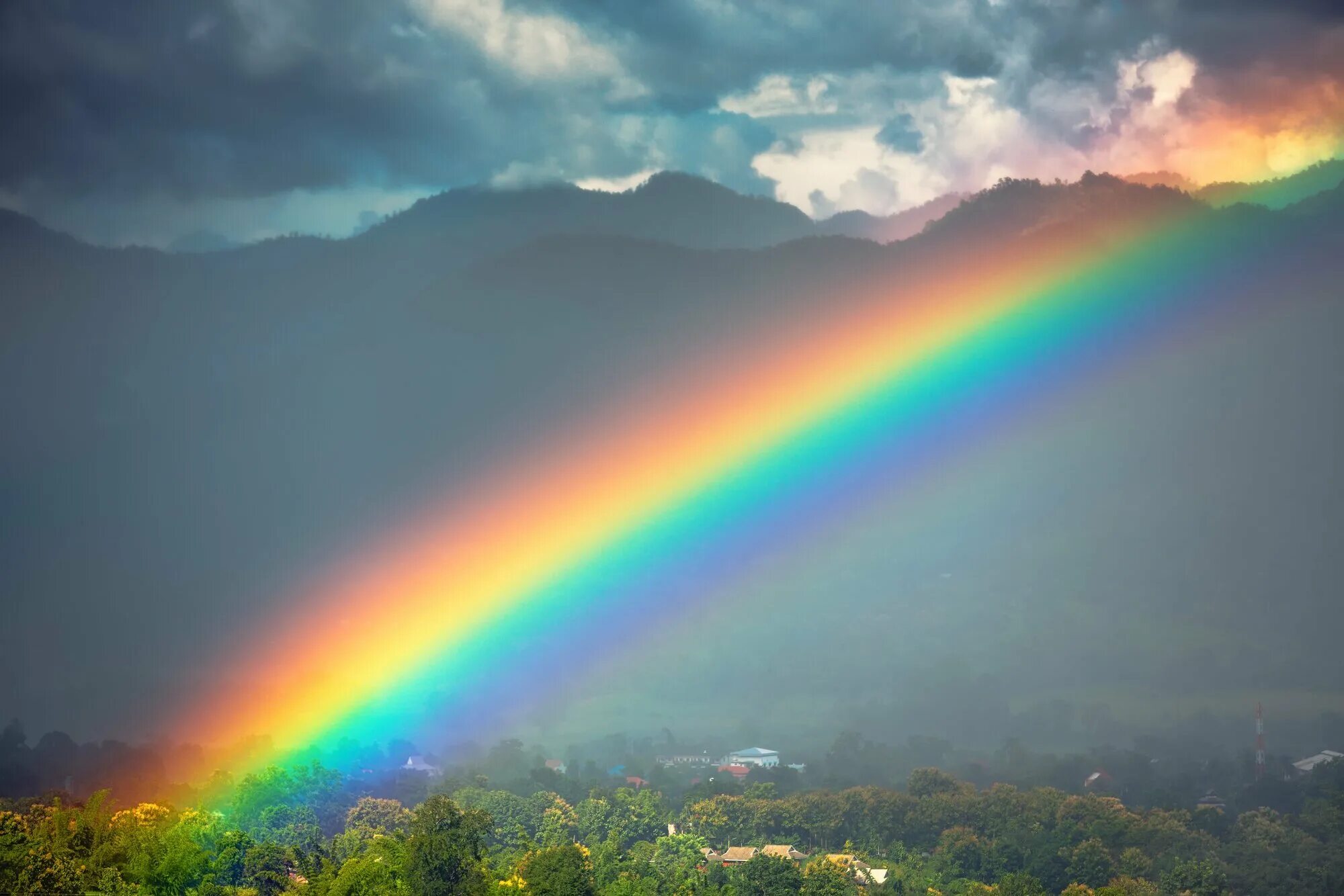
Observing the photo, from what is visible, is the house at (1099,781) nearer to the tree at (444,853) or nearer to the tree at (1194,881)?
the tree at (1194,881)

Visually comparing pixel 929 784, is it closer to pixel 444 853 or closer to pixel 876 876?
pixel 876 876

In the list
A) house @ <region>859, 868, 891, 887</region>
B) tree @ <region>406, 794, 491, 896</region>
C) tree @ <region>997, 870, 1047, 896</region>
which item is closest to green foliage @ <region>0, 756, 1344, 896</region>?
tree @ <region>406, 794, 491, 896</region>

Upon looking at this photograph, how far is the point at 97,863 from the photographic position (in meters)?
58.8

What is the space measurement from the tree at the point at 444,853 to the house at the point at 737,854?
38.8 m

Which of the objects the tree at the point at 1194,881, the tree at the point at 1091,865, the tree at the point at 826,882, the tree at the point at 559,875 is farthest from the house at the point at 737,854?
the tree at the point at 559,875

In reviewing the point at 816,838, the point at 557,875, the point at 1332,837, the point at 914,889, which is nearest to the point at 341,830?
the point at 816,838

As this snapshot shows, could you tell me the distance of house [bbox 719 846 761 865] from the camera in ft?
344

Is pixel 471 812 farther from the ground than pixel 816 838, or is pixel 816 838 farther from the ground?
pixel 471 812

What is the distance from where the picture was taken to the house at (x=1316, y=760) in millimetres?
171875

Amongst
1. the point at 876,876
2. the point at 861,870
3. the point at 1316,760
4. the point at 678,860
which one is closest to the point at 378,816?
the point at 678,860

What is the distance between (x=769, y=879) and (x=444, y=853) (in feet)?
68.3

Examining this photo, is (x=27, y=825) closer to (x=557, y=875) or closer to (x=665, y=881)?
(x=557, y=875)

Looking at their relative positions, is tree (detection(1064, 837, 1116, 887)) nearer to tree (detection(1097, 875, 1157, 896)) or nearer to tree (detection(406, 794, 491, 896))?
tree (detection(1097, 875, 1157, 896))

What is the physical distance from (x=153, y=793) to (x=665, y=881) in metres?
64.3
